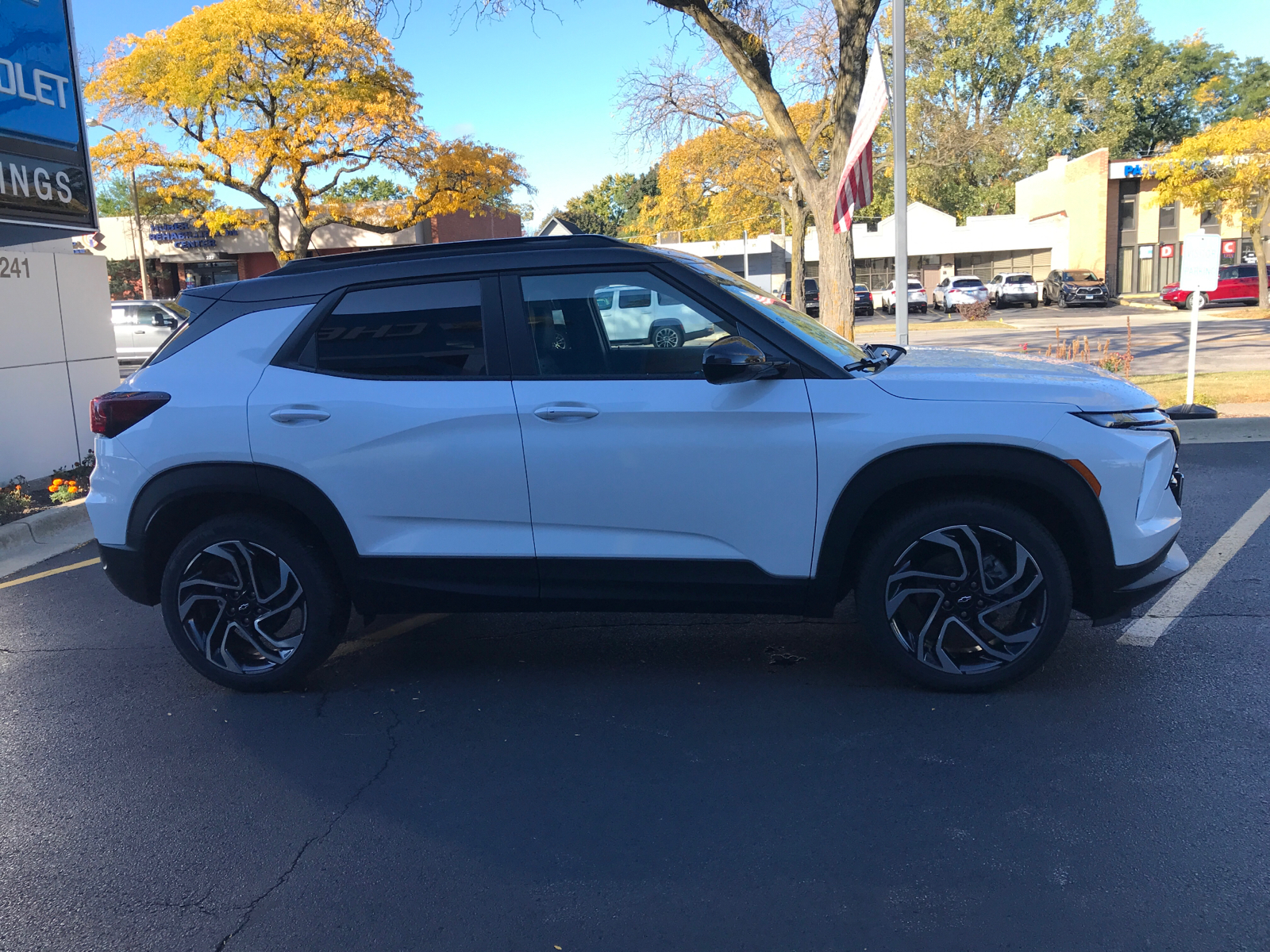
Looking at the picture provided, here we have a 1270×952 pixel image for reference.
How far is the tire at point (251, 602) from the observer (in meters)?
4.23

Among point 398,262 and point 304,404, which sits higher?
point 398,262

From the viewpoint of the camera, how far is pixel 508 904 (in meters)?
2.82

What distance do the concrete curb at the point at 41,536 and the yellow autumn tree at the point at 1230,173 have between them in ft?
116

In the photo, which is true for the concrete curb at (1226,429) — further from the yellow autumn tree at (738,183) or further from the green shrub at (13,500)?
the yellow autumn tree at (738,183)

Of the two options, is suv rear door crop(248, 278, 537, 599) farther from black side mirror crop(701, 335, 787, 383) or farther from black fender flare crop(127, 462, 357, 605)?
black side mirror crop(701, 335, 787, 383)

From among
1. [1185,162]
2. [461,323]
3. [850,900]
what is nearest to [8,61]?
[461,323]

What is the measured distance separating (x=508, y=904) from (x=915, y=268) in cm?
5523

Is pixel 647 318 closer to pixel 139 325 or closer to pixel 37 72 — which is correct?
pixel 37 72

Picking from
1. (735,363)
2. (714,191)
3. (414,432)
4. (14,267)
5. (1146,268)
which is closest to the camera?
(735,363)

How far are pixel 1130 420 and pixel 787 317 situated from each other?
4.56 ft

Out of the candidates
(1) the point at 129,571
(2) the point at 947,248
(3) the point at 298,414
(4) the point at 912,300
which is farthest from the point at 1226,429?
(2) the point at 947,248

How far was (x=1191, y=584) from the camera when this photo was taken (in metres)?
5.29


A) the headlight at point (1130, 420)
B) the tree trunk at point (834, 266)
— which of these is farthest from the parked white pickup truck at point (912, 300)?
the headlight at point (1130, 420)

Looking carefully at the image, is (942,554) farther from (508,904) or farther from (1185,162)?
(1185,162)
